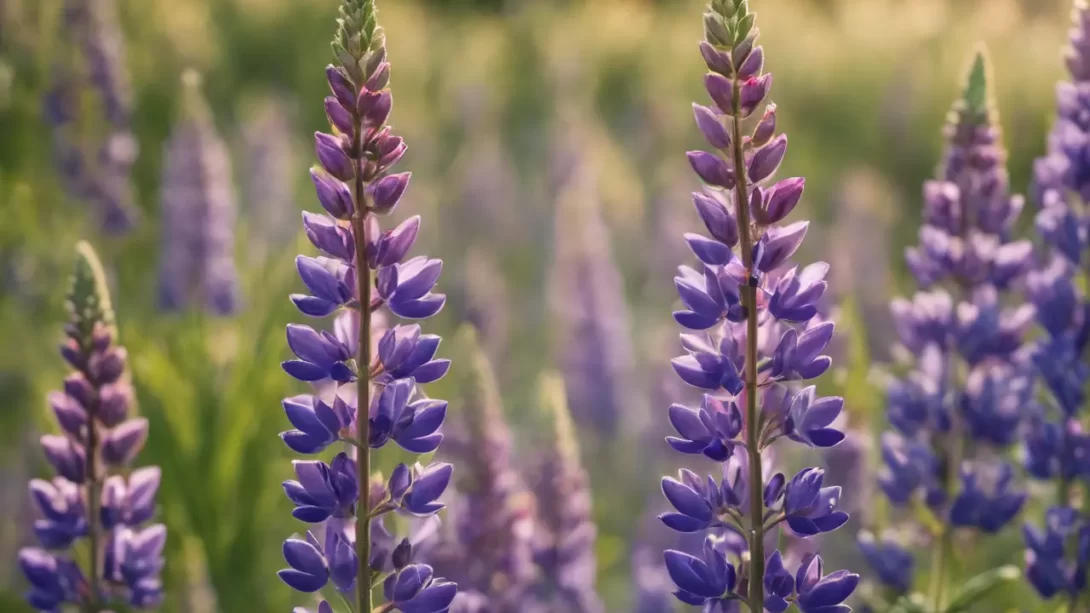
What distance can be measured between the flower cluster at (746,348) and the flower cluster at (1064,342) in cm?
99

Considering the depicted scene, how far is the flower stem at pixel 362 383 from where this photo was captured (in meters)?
1.73

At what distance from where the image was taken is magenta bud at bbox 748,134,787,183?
1.75 metres

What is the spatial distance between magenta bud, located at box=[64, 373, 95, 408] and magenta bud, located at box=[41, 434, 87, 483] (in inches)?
3.4

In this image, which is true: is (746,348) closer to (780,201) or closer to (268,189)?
(780,201)

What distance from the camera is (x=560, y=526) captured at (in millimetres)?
2904

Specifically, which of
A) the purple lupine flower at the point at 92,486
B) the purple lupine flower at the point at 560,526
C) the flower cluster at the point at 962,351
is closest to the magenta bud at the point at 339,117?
the purple lupine flower at the point at 92,486

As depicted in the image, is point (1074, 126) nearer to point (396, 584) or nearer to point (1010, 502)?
point (1010, 502)

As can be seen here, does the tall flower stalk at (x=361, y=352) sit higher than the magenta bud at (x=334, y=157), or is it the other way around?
the magenta bud at (x=334, y=157)

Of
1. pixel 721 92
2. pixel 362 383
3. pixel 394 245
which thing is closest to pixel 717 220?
pixel 721 92

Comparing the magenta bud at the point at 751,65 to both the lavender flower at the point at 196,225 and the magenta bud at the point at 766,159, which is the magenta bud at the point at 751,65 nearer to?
the magenta bud at the point at 766,159

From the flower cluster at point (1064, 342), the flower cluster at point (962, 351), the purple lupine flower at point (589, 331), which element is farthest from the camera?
the purple lupine flower at point (589, 331)

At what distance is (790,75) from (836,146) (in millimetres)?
1443

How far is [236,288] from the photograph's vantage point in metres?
4.76

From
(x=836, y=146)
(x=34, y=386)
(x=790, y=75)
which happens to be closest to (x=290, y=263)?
(x=34, y=386)
